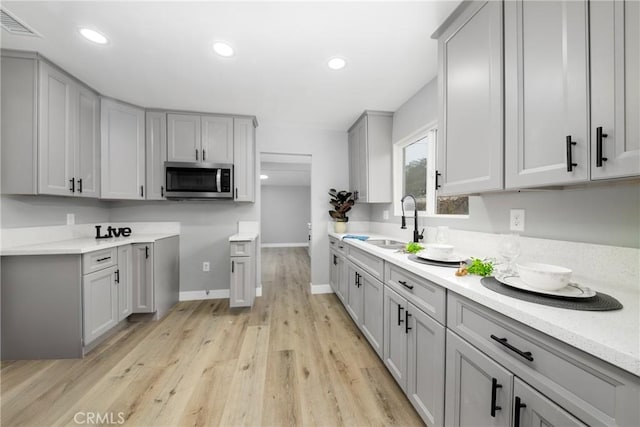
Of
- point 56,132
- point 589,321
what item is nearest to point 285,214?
point 56,132

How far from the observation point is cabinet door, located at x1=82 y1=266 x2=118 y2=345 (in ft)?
6.59

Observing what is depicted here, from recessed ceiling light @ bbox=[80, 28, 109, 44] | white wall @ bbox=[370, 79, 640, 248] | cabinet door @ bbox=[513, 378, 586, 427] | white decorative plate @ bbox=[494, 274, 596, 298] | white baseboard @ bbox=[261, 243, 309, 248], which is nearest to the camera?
cabinet door @ bbox=[513, 378, 586, 427]

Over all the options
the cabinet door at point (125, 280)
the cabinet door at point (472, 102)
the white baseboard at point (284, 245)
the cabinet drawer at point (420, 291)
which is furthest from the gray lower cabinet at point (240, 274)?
the white baseboard at point (284, 245)

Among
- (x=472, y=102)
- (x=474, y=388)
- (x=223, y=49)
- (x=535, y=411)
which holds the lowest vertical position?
(x=474, y=388)

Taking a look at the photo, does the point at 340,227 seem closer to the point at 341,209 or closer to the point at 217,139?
the point at 341,209

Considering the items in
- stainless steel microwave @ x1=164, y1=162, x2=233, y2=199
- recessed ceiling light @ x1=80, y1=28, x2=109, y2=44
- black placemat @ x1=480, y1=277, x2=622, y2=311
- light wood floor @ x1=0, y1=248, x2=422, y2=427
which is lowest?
light wood floor @ x1=0, y1=248, x2=422, y2=427

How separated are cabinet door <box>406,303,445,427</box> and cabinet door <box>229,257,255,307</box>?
2.01m

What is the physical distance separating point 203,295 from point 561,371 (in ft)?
11.8

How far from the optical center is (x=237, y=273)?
9.48ft

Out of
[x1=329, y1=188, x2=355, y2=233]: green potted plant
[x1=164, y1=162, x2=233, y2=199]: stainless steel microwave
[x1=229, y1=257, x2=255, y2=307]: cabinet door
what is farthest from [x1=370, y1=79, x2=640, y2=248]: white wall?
[x1=164, y1=162, x2=233, y2=199]: stainless steel microwave

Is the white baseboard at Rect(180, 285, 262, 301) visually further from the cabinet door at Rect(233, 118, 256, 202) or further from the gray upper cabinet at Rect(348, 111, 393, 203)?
the gray upper cabinet at Rect(348, 111, 393, 203)

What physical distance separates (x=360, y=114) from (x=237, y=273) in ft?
8.35

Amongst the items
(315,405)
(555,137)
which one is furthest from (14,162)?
(555,137)

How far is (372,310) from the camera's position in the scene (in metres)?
2.03
